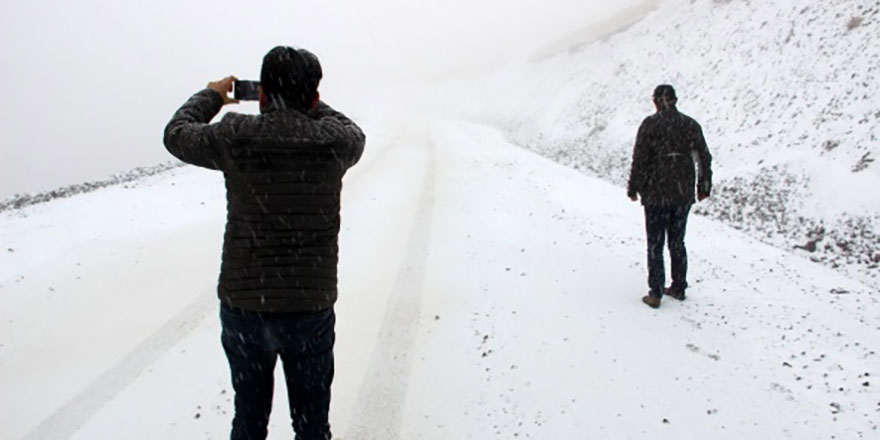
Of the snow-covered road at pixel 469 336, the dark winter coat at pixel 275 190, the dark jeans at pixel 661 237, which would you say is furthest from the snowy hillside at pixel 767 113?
the dark winter coat at pixel 275 190

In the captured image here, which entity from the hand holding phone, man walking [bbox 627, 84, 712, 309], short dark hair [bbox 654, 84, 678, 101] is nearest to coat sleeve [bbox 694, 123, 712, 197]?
man walking [bbox 627, 84, 712, 309]

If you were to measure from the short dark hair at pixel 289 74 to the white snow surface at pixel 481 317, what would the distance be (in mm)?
2610

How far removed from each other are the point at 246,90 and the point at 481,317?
13.4 feet

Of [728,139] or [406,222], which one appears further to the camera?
[728,139]

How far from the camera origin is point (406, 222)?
9836mm

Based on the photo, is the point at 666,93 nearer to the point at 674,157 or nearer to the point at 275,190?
the point at 674,157

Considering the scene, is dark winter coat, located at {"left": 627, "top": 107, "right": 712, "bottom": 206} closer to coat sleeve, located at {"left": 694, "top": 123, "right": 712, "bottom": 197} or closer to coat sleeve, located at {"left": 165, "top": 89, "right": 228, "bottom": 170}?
coat sleeve, located at {"left": 694, "top": 123, "right": 712, "bottom": 197}

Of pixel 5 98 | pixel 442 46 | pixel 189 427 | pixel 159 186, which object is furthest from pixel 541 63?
pixel 5 98

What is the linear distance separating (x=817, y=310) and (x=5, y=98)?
101m

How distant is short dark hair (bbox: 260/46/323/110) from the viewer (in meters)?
2.29

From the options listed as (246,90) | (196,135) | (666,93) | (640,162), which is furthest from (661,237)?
(196,135)

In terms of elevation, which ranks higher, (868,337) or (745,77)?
(745,77)

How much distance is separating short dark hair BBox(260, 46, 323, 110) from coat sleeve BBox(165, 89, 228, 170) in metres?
0.29

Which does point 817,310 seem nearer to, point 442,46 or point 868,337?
point 868,337
